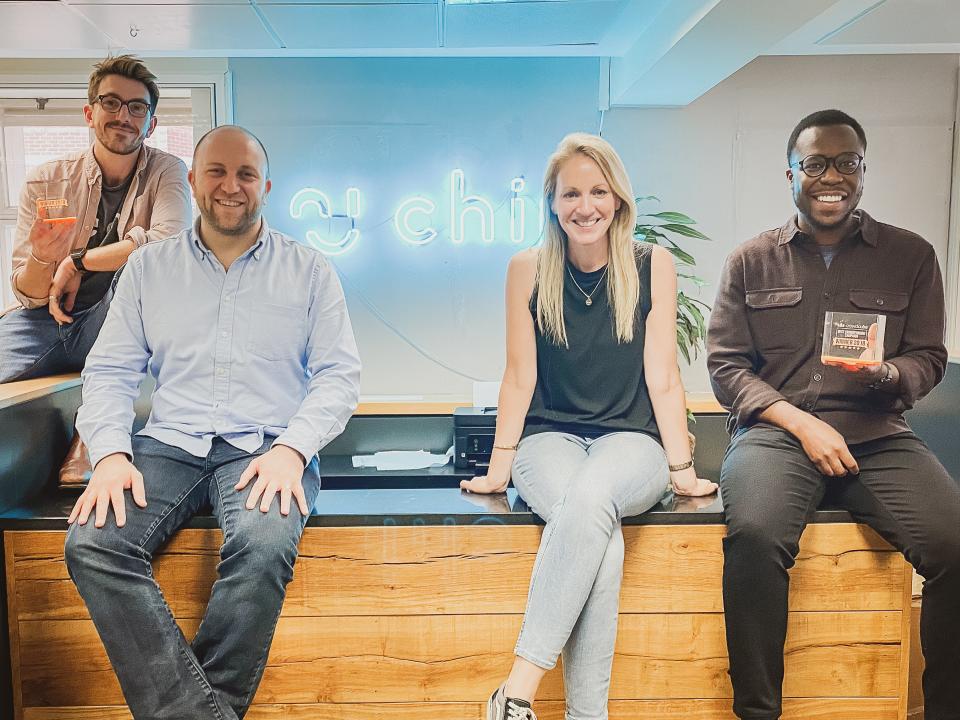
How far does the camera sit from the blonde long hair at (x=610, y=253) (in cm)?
191

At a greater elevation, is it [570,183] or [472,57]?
[472,57]

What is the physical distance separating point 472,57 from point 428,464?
2.24m

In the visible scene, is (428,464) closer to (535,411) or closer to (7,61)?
(535,411)

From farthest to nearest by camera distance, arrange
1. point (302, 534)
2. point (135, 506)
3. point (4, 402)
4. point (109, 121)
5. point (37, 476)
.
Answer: point (109, 121) → point (37, 476) → point (4, 402) → point (302, 534) → point (135, 506)

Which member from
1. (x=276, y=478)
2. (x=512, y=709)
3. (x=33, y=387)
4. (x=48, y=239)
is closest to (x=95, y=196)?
(x=48, y=239)

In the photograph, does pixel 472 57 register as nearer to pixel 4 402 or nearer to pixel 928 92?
pixel 928 92

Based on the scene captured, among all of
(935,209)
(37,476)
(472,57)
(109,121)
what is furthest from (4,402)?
(935,209)

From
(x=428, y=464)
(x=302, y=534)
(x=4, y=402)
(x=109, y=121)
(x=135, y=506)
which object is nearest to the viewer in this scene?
(x=135, y=506)

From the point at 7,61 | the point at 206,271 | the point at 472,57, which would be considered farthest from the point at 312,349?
the point at 7,61

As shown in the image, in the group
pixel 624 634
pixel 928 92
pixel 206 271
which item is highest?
pixel 928 92

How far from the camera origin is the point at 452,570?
180 centimetres

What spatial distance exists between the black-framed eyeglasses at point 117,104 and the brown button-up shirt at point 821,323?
5.84 feet

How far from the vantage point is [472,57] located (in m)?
4.18

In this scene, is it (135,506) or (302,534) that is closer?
(135,506)
